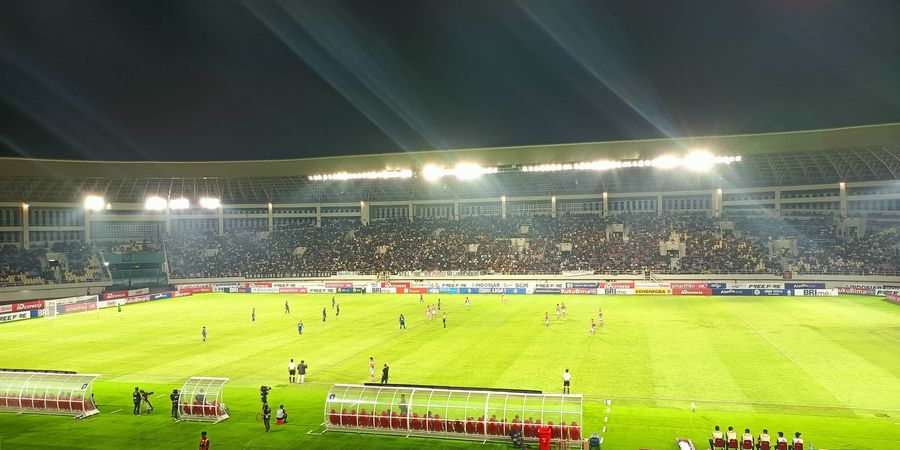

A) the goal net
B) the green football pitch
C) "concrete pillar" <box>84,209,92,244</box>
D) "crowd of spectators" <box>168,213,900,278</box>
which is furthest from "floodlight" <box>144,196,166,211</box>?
the green football pitch

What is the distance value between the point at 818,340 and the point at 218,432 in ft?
115

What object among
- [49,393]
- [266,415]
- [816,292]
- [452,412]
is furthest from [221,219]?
[452,412]

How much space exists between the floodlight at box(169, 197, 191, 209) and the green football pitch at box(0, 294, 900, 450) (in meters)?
29.2

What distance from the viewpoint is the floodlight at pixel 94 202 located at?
77500 mm

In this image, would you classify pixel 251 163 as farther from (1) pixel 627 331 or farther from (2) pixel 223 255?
(1) pixel 627 331

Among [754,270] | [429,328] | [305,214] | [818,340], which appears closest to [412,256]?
[305,214]

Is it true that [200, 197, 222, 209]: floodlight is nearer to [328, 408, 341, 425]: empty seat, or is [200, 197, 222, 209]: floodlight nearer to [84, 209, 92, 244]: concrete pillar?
[84, 209, 92, 244]: concrete pillar

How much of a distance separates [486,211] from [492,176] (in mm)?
10721

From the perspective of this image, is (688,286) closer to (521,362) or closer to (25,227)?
(521,362)

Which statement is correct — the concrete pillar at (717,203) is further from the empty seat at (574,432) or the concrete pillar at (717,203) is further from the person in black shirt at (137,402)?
the person in black shirt at (137,402)

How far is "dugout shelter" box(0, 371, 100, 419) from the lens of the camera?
79.8 feet

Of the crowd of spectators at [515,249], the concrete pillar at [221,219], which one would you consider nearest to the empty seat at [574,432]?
the crowd of spectators at [515,249]

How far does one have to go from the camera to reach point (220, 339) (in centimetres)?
4262

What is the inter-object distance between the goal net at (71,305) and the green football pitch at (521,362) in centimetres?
263
